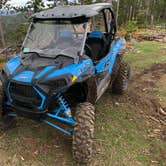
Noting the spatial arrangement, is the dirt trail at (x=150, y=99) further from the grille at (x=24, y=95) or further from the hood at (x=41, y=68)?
the grille at (x=24, y=95)

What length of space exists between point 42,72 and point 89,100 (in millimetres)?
900

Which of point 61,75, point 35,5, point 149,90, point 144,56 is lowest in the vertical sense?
point 144,56

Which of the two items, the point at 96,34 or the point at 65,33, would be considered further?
the point at 96,34

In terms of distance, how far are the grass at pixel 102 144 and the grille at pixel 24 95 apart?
0.81 meters

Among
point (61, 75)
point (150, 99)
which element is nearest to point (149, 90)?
point (150, 99)

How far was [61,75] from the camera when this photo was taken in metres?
3.14

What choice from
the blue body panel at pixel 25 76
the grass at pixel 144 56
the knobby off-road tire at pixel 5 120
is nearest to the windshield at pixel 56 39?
the blue body panel at pixel 25 76

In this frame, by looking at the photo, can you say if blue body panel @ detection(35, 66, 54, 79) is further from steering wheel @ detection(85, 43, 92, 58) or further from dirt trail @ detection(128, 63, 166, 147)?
dirt trail @ detection(128, 63, 166, 147)

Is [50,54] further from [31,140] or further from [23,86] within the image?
[31,140]

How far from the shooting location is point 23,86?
3.13m

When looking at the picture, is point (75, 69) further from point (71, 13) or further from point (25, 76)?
point (71, 13)

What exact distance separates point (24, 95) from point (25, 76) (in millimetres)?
248

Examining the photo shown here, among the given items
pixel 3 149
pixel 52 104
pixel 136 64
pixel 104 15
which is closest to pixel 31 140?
pixel 3 149

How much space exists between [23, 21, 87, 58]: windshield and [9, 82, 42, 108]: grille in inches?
28.2
